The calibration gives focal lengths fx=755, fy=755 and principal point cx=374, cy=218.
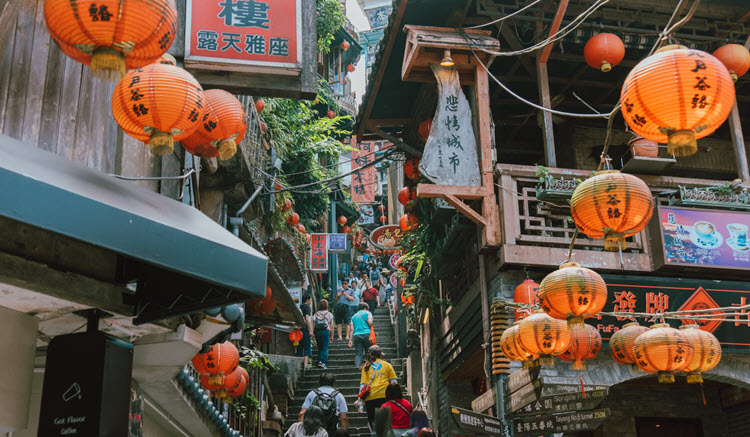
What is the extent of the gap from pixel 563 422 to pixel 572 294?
1.78 m

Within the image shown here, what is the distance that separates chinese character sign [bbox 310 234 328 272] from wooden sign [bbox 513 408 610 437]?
1973 cm

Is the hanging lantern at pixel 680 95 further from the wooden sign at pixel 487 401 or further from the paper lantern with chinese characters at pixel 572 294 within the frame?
the wooden sign at pixel 487 401

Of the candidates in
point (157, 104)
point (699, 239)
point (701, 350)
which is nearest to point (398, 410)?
point (701, 350)

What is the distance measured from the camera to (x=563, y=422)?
9242mm

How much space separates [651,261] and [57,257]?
30.4ft

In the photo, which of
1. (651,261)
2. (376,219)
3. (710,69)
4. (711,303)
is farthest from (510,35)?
(376,219)

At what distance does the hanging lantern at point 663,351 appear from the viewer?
8.89 meters

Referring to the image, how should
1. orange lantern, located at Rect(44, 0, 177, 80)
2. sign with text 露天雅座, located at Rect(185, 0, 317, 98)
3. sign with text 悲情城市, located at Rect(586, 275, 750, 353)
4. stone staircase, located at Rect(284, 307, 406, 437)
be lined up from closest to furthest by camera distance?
1. orange lantern, located at Rect(44, 0, 177, 80)
2. sign with text 露天雅座, located at Rect(185, 0, 317, 98)
3. sign with text 悲情城市, located at Rect(586, 275, 750, 353)
4. stone staircase, located at Rect(284, 307, 406, 437)

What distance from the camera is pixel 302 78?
30.4ft

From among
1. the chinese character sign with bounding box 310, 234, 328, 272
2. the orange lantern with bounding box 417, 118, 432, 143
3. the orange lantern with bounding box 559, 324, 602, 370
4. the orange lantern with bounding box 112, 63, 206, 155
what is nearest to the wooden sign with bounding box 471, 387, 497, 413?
the orange lantern with bounding box 559, 324, 602, 370

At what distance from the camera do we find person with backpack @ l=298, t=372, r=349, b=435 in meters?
11.7

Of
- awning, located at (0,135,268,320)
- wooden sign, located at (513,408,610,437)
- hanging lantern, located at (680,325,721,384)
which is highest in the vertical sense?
awning, located at (0,135,268,320)

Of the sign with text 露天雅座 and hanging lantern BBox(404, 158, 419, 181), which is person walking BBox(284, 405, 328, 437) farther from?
hanging lantern BBox(404, 158, 419, 181)

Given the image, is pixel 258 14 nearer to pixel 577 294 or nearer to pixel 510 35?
pixel 577 294
